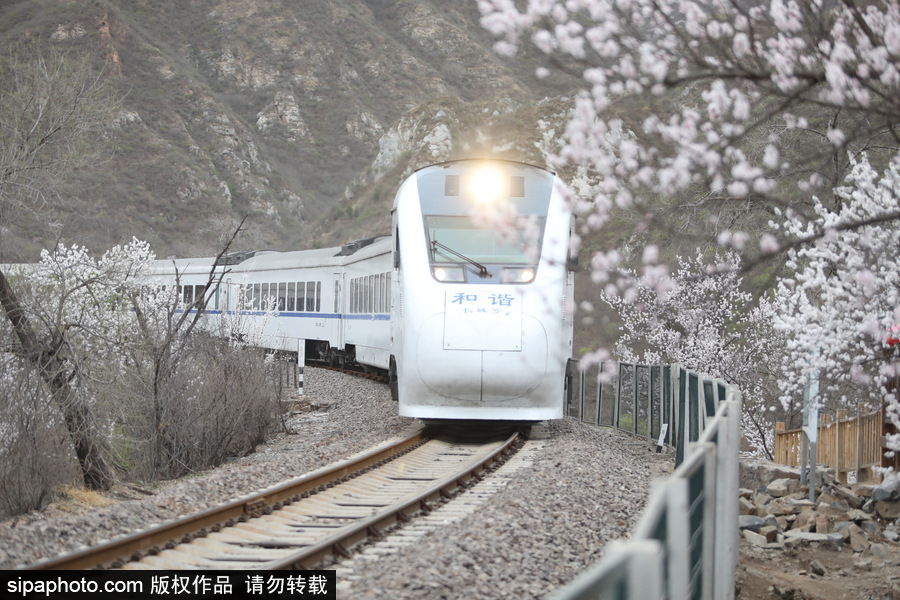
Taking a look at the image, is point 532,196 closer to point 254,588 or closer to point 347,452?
point 347,452

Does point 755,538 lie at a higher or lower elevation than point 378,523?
lower

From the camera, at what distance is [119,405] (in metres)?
14.1

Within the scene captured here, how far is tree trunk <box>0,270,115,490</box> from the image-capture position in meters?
12.1

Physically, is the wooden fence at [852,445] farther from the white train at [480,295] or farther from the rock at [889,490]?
the white train at [480,295]

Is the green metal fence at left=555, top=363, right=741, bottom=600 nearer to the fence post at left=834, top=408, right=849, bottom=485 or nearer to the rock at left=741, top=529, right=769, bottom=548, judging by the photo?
the rock at left=741, top=529, right=769, bottom=548

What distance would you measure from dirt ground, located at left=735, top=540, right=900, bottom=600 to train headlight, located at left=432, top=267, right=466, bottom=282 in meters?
4.60

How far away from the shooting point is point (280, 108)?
99.2 metres

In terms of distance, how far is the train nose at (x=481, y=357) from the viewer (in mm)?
11742

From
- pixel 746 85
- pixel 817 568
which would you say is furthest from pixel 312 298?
pixel 746 85

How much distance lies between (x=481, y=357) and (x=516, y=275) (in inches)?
44.2

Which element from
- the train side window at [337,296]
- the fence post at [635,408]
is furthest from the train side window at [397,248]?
the train side window at [337,296]

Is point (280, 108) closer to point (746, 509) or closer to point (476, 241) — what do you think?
point (476, 241)

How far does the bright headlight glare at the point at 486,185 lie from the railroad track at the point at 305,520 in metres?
3.27

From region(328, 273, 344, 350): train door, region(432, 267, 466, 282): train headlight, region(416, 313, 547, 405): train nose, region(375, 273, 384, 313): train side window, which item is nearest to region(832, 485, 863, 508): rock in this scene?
region(416, 313, 547, 405): train nose
